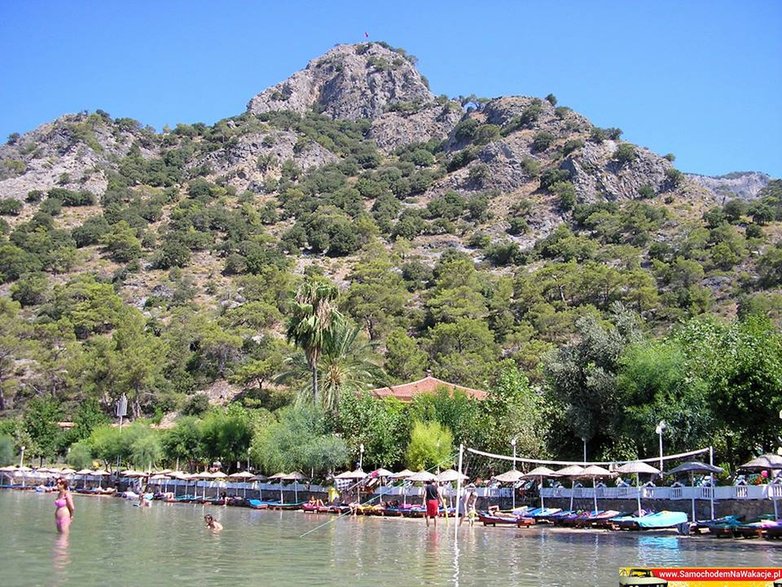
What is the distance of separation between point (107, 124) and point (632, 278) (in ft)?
408

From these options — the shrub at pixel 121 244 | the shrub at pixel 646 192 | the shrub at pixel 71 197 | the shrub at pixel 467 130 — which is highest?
the shrub at pixel 467 130

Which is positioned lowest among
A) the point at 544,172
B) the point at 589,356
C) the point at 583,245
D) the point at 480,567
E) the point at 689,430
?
the point at 480,567

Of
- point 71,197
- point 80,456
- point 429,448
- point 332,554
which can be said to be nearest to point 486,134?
point 71,197

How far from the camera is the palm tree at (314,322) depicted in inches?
1928

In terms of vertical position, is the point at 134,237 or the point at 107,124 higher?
the point at 107,124

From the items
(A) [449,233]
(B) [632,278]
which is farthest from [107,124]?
(B) [632,278]

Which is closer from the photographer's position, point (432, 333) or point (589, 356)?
point (589, 356)

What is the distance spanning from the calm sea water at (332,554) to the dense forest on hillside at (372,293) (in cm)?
914

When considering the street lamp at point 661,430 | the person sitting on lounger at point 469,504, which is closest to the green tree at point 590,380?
the street lamp at point 661,430

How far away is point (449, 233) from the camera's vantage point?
133 m

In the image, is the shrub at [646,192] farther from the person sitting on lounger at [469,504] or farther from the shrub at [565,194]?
the person sitting on lounger at [469,504]

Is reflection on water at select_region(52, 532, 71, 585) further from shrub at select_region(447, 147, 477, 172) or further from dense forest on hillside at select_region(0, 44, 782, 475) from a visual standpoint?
shrub at select_region(447, 147, 477, 172)

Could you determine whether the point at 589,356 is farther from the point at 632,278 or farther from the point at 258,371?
the point at 632,278

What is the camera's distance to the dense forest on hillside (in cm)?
4038
